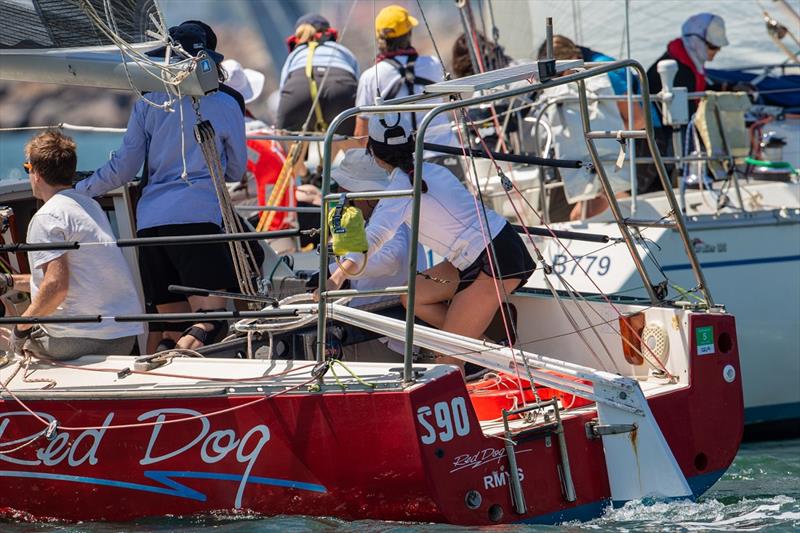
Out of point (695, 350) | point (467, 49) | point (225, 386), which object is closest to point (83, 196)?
point (225, 386)

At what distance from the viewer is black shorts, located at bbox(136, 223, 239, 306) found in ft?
19.5

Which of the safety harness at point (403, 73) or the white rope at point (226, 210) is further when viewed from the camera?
the safety harness at point (403, 73)

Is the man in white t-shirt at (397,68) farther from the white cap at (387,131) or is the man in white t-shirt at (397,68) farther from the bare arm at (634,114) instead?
the white cap at (387,131)

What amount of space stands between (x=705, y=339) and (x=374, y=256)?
5.25 ft

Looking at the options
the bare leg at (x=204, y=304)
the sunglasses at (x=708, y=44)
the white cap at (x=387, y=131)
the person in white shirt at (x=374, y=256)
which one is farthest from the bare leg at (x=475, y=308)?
the sunglasses at (x=708, y=44)

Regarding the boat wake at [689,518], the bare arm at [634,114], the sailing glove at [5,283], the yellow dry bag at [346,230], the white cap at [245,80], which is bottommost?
the boat wake at [689,518]

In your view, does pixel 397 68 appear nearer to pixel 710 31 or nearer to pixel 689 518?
pixel 710 31

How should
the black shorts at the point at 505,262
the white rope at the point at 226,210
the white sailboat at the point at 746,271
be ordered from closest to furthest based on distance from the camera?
the white rope at the point at 226,210 → the black shorts at the point at 505,262 → the white sailboat at the point at 746,271

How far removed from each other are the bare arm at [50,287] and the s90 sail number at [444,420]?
1.64m

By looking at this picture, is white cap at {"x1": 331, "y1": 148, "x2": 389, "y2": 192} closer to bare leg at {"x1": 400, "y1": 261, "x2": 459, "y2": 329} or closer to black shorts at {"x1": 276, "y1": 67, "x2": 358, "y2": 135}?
bare leg at {"x1": 400, "y1": 261, "x2": 459, "y2": 329}

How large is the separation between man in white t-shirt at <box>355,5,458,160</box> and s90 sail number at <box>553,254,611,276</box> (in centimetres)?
97

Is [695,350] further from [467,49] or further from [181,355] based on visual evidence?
[467,49]

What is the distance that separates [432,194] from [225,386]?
1.31 metres

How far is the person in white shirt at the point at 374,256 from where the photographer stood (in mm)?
6133
